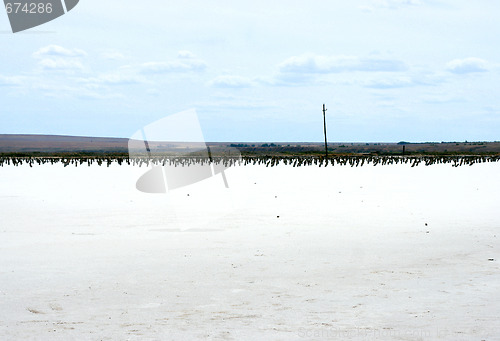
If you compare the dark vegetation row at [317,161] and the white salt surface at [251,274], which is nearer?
the white salt surface at [251,274]

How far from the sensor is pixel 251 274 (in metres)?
9.45

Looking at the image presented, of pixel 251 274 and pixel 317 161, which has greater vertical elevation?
pixel 251 274

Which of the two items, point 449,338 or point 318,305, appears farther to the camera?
point 318,305

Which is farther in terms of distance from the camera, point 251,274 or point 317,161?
point 317,161

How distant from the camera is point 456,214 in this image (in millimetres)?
17906

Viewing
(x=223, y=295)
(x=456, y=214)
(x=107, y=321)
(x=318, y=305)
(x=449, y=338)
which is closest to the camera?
(x=449, y=338)

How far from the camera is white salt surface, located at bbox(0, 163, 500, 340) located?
262 inches

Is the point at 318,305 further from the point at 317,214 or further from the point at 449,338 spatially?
the point at 317,214

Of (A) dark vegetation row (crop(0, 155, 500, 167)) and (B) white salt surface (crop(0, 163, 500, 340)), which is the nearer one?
(B) white salt surface (crop(0, 163, 500, 340))

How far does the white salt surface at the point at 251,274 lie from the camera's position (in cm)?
666

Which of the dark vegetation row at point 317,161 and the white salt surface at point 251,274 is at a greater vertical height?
the white salt surface at point 251,274

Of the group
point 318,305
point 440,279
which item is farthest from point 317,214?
point 318,305

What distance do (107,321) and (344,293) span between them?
9.38ft

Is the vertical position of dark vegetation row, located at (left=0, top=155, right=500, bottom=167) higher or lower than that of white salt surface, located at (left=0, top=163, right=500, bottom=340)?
lower
